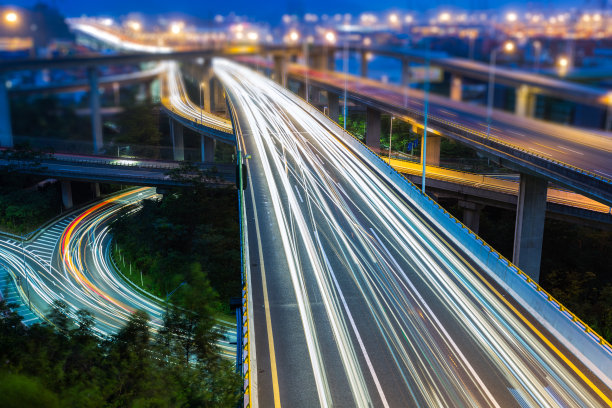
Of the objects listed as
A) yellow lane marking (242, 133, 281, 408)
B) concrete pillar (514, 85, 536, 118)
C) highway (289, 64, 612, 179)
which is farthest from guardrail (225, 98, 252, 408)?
highway (289, 64, 612, 179)

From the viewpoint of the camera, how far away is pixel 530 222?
36.8m

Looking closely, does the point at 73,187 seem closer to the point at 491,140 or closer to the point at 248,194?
the point at 248,194

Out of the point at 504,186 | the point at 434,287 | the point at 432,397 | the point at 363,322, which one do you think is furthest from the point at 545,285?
the point at 432,397

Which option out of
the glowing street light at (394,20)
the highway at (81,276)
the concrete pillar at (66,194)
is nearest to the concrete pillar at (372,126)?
the highway at (81,276)

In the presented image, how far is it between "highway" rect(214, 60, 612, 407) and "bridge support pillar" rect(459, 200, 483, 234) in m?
12.0

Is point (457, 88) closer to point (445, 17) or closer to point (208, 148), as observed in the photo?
point (208, 148)

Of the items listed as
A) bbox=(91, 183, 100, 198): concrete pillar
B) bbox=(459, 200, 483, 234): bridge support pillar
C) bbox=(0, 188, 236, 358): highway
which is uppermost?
bbox=(459, 200, 483, 234): bridge support pillar

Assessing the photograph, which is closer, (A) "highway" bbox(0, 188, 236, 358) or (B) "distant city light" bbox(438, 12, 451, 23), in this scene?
(A) "highway" bbox(0, 188, 236, 358)

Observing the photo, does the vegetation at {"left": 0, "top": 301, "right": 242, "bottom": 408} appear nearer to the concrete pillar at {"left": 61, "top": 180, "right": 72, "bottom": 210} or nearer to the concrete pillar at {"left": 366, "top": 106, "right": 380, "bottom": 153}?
the concrete pillar at {"left": 61, "top": 180, "right": 72, "bottom": 210}

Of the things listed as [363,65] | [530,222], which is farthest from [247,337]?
[363,65]

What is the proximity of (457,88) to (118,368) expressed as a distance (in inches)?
1693

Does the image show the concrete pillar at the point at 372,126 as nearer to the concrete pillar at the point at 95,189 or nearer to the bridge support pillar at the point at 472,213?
the bridge support pillar at the point at 472,213

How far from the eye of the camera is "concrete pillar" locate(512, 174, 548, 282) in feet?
119

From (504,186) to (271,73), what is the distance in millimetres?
85591
